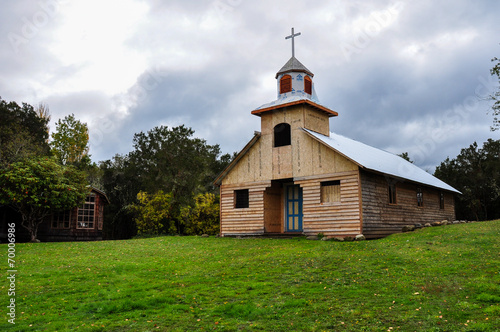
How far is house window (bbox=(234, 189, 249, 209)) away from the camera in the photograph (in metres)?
27.3

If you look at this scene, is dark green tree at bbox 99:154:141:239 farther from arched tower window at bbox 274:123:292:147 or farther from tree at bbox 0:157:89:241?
arched tower window at bbox 274:123:292:147

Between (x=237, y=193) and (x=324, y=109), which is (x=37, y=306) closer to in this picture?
(x=237, y=193)

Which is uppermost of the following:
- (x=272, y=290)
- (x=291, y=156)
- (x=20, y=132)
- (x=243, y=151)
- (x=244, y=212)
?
(x=20, y=132)

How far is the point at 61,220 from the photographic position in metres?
32.1

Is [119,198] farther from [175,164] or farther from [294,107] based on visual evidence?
[294,107]

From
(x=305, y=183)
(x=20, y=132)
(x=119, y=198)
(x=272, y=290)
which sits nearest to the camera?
(x=272, y=290)

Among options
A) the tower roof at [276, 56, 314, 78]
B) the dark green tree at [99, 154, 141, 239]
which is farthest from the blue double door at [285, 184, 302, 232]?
the dark green tree at [99, 154, 141, 239]

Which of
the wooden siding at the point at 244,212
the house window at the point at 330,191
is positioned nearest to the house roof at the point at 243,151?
the wooden siding at the point at 244,212

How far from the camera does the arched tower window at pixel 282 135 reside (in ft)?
84.3

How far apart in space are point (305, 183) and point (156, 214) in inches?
710

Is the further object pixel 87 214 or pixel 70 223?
pixel 87 214

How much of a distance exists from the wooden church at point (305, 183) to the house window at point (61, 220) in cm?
1267

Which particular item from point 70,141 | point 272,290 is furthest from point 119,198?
A: point 272,290

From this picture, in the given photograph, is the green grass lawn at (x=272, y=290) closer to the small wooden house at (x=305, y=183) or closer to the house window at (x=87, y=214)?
the small wooden house at (x=305, y=183)
